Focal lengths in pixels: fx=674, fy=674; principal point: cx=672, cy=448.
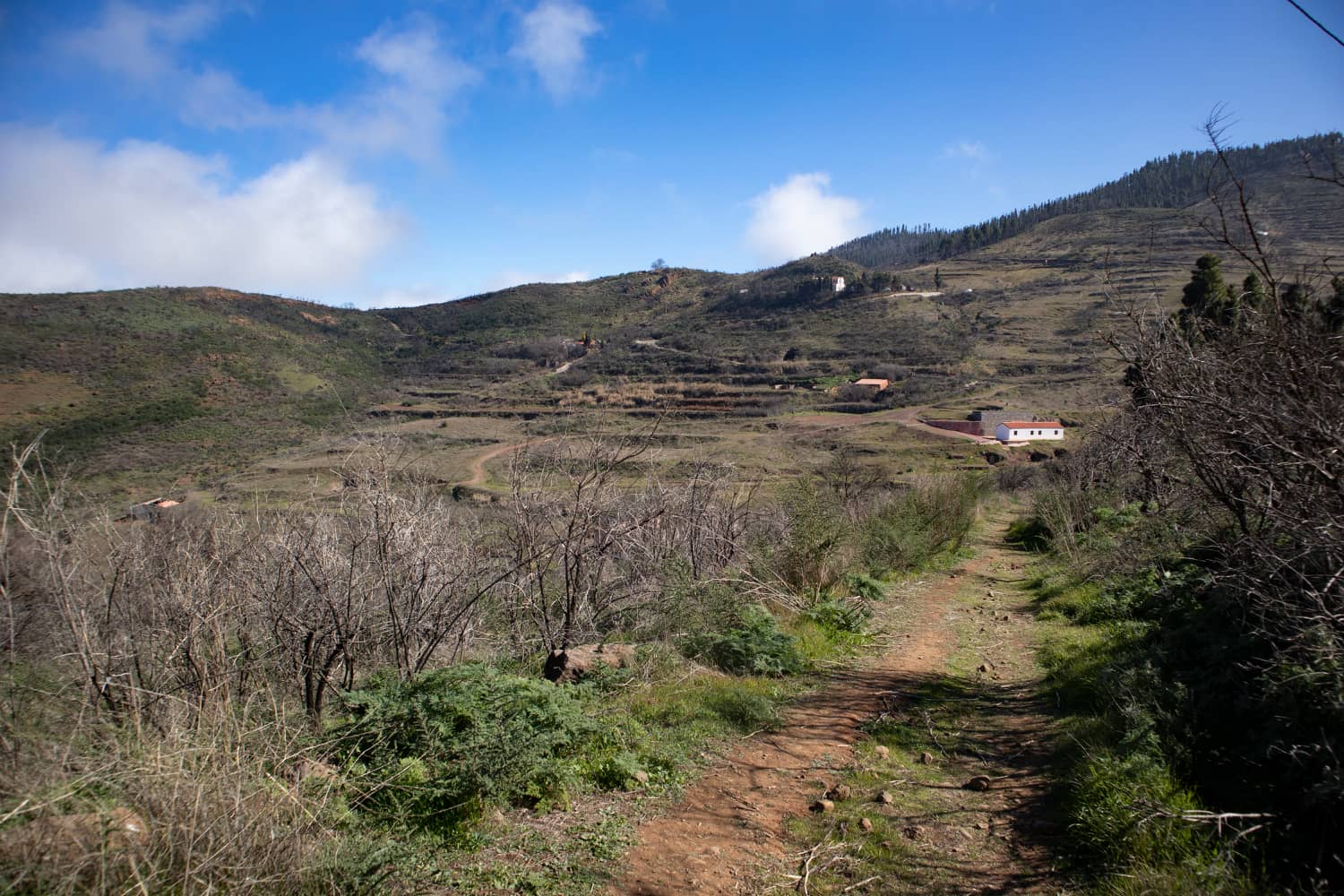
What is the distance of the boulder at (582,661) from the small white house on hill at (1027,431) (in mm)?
35593

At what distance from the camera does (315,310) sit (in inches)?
2926

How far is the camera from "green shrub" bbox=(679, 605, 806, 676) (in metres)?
5.95

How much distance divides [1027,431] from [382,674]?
3845cm

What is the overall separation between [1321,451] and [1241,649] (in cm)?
126

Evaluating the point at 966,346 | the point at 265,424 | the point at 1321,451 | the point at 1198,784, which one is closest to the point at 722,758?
the point at 1198,784

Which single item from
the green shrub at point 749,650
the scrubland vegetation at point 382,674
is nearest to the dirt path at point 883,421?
the scrubland vegetation at point 382,674

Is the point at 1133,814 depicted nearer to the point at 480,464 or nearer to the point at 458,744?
the point at 458,744

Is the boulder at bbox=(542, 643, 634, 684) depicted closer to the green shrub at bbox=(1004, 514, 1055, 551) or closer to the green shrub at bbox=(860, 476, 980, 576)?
the green shrub at bbox=(860, 476, 980, 576)

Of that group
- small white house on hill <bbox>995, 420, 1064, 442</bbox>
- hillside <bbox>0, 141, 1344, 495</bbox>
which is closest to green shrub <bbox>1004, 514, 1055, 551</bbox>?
hillside <bbox>0, 141, 1344, 495</bbox>

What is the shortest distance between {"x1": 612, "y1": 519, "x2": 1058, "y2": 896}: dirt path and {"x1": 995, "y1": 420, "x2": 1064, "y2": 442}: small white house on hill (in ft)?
109

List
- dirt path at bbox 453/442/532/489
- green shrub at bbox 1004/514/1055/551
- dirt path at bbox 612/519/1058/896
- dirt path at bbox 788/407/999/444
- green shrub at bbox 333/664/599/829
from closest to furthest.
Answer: dirt path at bbox 612/519/1058/896
green shrub at bbox 333/664/599/829
green shrub at bbox 1004/514/1055/551
dirt path at bbox 453/442/532/489
dirt path at bbox 788/407/999/444

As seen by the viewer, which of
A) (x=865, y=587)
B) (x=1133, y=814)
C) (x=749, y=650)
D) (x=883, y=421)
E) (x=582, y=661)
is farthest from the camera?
(x=883, y=421)

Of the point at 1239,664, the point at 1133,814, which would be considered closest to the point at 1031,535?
the point at 1239,664

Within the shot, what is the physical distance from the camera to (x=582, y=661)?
5.56m
